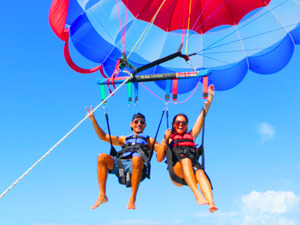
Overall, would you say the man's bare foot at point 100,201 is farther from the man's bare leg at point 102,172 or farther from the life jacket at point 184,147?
the life jacket at point 184,147

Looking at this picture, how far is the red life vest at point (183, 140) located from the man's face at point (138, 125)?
600 mm

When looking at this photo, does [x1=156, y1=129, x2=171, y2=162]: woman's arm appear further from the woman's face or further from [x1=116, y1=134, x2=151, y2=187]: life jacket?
the woman's face

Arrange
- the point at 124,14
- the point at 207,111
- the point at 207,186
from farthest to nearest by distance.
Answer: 1. the point at 124,14
2. the point at 207,111
3. the point at 207,186

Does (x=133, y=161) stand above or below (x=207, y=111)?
below

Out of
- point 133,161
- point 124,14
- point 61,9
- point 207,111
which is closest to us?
point 133,161

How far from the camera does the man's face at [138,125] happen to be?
23.9ft

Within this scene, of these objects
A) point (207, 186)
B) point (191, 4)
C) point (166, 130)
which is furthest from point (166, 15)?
point (207, 186)

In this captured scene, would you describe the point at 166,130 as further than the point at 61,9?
No

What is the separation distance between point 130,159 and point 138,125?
25.2 inches

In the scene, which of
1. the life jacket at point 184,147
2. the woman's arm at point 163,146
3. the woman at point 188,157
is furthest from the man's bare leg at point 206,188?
the woman's arm at point 163,146

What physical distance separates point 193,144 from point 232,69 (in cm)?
235

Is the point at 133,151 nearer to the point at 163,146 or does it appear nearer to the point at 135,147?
the point at 135,147

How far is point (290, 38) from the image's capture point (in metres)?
8.21

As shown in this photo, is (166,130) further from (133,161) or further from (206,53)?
(206,53)
